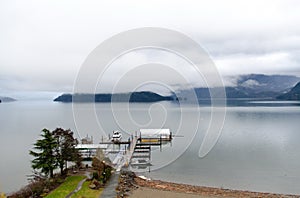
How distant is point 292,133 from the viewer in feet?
154

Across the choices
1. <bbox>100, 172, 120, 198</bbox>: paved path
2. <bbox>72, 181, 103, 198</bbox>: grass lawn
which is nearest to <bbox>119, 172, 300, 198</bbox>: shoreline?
<bbox>100, 172, 120, 198</bbox>: paved path

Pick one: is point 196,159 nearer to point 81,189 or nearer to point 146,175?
point 146,175

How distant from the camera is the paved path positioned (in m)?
17.0

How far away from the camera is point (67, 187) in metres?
19.0

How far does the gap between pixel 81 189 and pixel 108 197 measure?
2.55 metres

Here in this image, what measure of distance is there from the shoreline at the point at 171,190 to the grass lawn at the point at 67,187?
3.17 metres

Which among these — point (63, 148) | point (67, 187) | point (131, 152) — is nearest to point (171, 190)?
point (67, 187)

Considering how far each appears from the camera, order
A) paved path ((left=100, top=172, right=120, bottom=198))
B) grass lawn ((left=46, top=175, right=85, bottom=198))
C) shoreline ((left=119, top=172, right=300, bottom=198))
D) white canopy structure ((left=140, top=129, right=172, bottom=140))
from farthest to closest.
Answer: white canopy structure ((left=140, top=129, right=172, bottom=140)), shoreline ((left=119, top=172, right=300, bottom=198)), grass lawn ((left=46, top=175, right=85, bottom=198)), paved path ((left=100, top=172, right=120, bottom=198))

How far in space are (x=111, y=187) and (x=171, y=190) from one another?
4.15 m

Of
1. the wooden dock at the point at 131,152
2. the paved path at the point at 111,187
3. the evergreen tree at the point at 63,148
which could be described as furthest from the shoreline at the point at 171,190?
the evergreen tree at the point at 63,148

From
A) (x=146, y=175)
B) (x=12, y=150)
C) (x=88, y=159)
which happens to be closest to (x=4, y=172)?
(x=88, y=159)

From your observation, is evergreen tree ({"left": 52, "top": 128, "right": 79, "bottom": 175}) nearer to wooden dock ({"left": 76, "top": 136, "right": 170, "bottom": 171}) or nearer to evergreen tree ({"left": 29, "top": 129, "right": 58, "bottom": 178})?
evergreen tree ({"left": 29, "top": 129, "right": 58, "bottom": 178})

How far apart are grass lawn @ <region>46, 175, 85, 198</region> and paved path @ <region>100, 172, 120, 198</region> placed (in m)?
2.23

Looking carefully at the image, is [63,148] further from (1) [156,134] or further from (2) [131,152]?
(1) [156,134]
